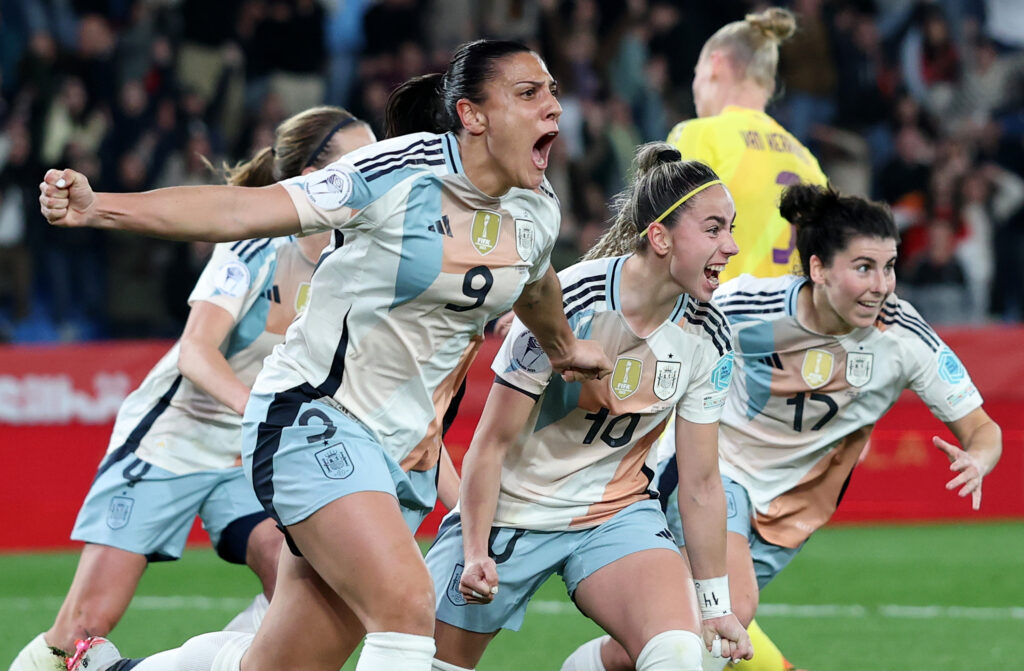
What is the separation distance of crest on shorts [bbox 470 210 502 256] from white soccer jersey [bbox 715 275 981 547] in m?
1.59

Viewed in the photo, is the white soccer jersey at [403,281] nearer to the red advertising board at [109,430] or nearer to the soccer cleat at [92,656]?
the soccer cleat at [92,656]

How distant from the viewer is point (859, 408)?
17.3 ft

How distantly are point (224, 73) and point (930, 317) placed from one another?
630 centimetres

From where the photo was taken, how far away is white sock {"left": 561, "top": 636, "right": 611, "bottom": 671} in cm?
484

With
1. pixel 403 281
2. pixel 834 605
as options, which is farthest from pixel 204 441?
pixel 834 605

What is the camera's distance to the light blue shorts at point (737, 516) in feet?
17.1

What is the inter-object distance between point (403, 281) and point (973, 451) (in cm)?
223

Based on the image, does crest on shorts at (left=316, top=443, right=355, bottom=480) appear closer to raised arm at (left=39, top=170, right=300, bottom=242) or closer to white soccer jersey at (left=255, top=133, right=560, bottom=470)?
white soccer jersey at (left=255, top=133, right=560, bottom=470)

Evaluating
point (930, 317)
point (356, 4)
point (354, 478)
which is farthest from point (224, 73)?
point (354, 478)

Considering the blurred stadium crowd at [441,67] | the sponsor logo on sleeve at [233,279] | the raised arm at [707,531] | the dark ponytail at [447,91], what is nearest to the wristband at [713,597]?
the raised arm at [707,531]

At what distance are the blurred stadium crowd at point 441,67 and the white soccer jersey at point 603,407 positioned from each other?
7.12 metres

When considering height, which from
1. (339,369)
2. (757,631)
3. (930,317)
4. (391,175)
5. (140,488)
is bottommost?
(930,317)

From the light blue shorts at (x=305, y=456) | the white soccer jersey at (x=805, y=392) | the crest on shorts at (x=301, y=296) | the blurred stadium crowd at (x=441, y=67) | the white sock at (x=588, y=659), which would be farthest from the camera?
the blurred stadium crowd at (x=441, y=67)

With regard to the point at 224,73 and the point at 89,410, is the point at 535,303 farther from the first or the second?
the point at 224,73
